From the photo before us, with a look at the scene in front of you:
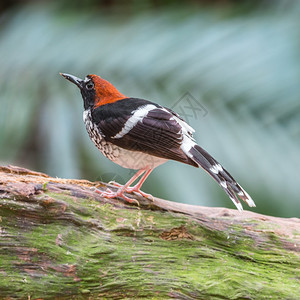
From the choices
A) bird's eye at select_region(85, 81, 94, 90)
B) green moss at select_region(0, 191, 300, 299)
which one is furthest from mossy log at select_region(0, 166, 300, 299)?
bird's eye at select_region(85, 81, 94, 90)

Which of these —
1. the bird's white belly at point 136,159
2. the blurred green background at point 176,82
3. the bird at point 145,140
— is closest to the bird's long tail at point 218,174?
the bird at point 145,140

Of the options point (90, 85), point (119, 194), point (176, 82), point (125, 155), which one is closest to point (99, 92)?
point (90, 85)

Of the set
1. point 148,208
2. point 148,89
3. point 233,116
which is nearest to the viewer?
point 148,208

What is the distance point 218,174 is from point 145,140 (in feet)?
1.74

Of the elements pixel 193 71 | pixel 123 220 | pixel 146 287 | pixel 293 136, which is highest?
pixel 193 71

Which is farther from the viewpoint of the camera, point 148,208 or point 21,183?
Result: point 148,208

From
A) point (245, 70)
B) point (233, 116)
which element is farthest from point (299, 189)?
point (245, 70)

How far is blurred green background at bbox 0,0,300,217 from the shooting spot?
3463 mm

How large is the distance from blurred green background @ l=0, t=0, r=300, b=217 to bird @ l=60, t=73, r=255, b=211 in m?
0.69

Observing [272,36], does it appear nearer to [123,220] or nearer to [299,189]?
[299,189]

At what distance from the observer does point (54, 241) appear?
2.24 m

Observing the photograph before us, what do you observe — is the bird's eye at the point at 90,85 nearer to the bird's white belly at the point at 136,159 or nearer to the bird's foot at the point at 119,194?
the bird's white belly at the point at 136,159

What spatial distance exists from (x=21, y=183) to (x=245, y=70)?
229cm

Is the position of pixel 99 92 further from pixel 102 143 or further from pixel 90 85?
pixel 102 143
